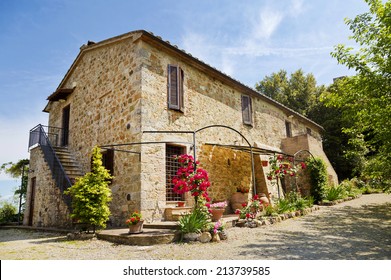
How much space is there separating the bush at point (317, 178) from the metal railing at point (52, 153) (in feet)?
35.4

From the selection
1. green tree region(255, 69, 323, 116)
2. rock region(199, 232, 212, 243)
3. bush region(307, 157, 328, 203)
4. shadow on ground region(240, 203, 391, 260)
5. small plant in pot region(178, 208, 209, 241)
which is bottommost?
shadow on ground region(240, 203, 391, 260)

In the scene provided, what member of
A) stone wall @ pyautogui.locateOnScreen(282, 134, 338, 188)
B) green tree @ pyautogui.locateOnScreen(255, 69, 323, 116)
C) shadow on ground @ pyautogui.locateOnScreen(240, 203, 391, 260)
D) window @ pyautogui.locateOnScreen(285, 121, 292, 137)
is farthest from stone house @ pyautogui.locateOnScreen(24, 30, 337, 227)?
green tree @ pyautogui.locateOnScreen(255, 69, 323, 116)

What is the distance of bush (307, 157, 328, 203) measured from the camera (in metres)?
12.8

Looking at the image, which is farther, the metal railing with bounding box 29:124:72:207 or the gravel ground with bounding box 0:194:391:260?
the metal railing with bounding box 29:124:72:207

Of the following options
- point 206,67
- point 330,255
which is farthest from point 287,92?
point 330,255

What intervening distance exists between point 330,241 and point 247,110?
27.4 ft

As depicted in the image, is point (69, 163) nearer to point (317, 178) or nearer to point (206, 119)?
point (206, 119)

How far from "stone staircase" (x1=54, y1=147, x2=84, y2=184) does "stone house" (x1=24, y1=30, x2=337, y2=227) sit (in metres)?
0.04

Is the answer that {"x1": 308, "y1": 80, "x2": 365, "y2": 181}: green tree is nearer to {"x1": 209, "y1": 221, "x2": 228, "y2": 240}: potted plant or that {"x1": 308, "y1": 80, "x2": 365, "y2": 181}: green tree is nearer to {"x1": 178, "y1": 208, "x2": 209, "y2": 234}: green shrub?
{"x1": 209, "y1": 221, "x2": 228, "y2": 240}: potted plant

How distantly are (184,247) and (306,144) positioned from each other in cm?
1143

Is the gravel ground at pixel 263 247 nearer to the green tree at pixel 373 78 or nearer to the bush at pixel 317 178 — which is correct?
the green tree at pixel 373 78

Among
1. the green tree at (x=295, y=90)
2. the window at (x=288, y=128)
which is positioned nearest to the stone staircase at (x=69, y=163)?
the window at (x=288, y=128)

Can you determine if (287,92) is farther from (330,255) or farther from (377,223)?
(330,255)

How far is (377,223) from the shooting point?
24.9ft
